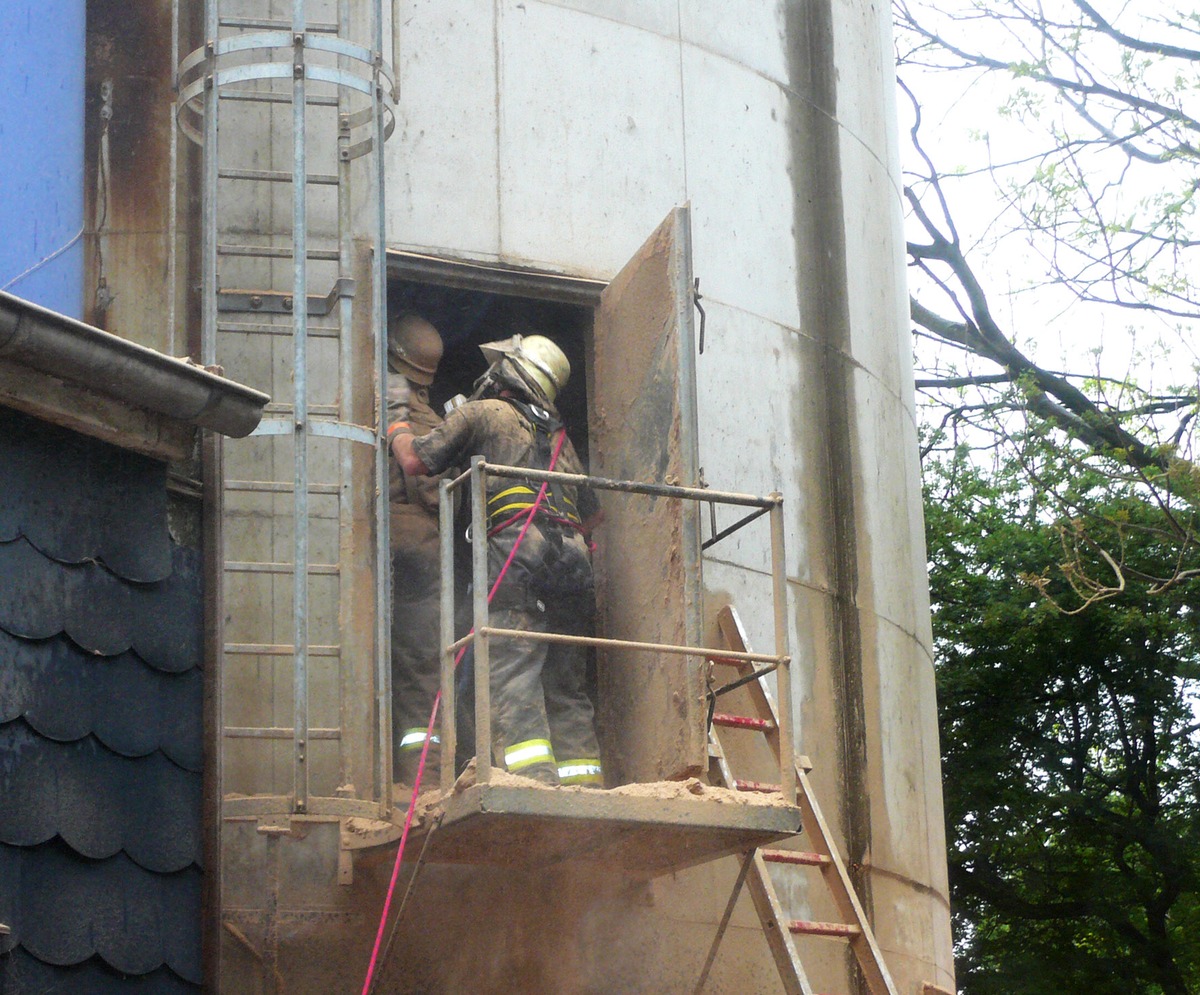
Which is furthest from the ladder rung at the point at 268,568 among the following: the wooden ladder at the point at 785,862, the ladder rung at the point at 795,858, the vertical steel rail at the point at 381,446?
the ladder rung at the point at 795,858

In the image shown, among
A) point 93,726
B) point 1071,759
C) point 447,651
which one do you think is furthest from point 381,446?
point 1071,759

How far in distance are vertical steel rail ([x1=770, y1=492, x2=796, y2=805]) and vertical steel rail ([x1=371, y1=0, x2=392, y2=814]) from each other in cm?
159

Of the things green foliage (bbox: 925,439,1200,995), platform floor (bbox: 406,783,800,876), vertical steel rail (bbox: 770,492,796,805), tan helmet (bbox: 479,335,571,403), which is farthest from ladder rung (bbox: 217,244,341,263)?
green foliage (bbox: 925,439,1200,995)

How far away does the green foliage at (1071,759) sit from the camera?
2011 cm

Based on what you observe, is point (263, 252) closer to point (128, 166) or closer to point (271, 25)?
point (128, 166)

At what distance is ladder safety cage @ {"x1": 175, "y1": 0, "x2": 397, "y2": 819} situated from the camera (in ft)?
26.6

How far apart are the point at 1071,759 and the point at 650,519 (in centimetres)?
1372

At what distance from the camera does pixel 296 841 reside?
8.12m

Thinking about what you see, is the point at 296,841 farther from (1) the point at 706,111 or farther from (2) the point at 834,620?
(1) the point at 706,111

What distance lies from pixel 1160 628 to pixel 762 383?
11.0 meters

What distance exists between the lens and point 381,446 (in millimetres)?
8406

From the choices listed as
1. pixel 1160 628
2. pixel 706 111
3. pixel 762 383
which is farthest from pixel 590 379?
pixel 1160 628

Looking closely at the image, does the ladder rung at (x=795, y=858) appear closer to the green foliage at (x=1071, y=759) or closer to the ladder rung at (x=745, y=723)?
the ladder rung at (x=745, y=723)

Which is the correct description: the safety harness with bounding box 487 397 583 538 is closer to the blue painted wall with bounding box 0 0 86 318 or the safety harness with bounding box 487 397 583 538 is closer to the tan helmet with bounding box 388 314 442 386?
the tan helmet with bounding box 388 314 442 386
